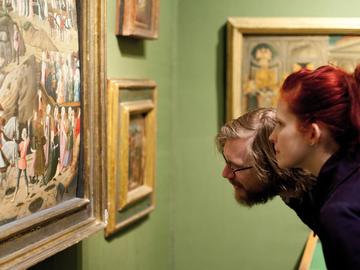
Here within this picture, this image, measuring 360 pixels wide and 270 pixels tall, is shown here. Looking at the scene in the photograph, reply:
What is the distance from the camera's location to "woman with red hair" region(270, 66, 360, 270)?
1.34 m

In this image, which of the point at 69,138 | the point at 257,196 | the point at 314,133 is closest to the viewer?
Answer: the point at 314,133

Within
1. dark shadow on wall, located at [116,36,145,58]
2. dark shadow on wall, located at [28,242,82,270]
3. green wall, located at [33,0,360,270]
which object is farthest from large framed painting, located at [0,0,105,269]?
green wall, located at [33,0,360,270]

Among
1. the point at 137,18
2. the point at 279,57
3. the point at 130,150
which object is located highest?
the point at 137,18

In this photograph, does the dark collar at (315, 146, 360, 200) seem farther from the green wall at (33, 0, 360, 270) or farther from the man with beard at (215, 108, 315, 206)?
the green wall at (33, 0, 360, 270)

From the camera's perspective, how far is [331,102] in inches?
54.8

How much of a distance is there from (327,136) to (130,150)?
3.76 feet

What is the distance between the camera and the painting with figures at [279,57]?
2.98 metres

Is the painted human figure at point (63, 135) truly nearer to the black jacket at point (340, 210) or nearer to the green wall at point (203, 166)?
the black jacket at point (340, 210)

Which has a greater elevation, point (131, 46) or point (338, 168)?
point (131, 46)

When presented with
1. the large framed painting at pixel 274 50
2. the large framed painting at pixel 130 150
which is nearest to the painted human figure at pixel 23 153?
the large framed painting at pixel 130 150

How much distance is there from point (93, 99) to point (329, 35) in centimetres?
149

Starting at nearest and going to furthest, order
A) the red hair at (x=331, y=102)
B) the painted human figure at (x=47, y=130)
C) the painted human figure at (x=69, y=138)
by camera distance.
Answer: the red hair at (x=331, y=102), the painted human figure at (x=47, y=130), the painted human figure at (x=69, y=138)

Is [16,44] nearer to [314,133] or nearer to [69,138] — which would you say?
[69,138]

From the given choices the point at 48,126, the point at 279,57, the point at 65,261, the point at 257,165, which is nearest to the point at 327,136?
the point at 257,165
